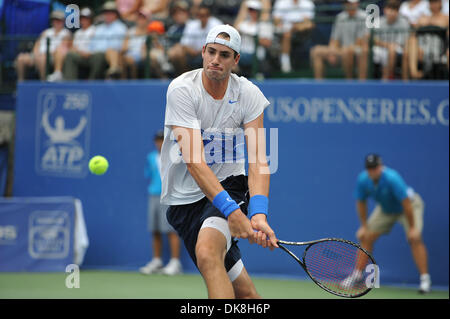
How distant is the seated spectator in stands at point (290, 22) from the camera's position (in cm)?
1112

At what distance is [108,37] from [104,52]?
0.26 m

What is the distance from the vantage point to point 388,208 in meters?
9.62

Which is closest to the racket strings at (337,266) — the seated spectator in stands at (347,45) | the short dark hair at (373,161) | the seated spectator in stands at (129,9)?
the short dark hair at (373,161)

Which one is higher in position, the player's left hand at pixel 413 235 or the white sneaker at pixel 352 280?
the white sneaker at pixel 352 280

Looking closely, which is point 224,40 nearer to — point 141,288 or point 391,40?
point 141,288

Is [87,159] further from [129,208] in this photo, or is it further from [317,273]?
[317,273]

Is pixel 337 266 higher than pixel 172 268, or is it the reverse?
pixel 337 266

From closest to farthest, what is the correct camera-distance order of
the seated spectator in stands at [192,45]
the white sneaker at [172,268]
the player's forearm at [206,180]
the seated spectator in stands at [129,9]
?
the player's forearm at [206,180] < the white sneaker at [172,268] < the seated spectator in stands at [192,45] < the seated spectator in stands at [129,9]

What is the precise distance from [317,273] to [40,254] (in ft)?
22.1

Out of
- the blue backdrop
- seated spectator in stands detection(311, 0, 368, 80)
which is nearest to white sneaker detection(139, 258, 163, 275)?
the blue backdrop

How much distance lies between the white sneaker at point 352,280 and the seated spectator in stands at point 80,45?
832 cm

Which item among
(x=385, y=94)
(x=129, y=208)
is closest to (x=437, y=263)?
(x=385, y=94)

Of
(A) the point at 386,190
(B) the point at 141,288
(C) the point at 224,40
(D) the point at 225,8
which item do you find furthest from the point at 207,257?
(D) the point at 225,8

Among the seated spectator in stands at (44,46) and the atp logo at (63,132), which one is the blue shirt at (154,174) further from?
the seated spectator in stands at (44,46)
